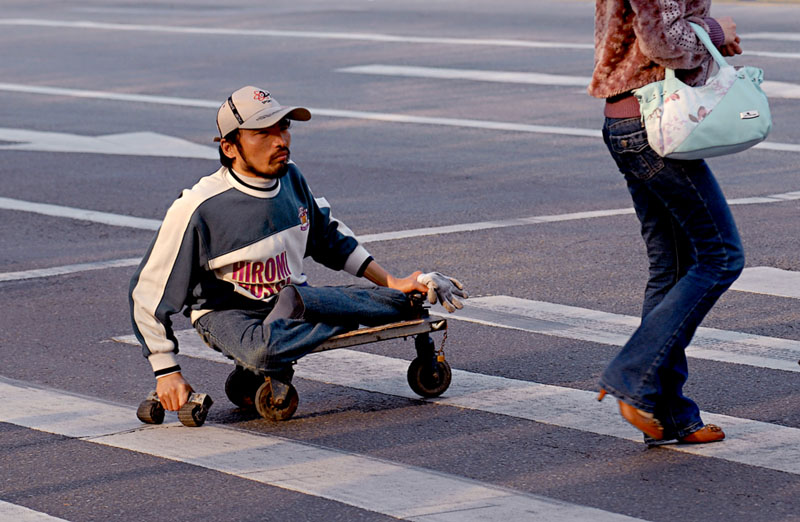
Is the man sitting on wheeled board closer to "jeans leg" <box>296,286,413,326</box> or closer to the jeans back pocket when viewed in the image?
"jeans leg" <box>296,286,413,326</box>

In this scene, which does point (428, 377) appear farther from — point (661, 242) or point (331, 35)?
A: point (331, 35)

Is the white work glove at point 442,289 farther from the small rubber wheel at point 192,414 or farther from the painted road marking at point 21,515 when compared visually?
the painted road marking at point 21,515

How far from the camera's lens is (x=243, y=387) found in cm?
586

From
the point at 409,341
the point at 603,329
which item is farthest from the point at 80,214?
the point at 603,329

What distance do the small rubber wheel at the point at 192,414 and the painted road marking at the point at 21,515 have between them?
0.93 meters

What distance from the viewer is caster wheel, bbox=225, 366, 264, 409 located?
5.86m

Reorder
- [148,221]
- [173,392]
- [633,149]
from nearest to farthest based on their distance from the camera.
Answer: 1. [633,149]
2. [173,392]
3. [148,221]

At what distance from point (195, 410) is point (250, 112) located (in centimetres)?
112

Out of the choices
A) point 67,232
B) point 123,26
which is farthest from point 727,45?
point 123,26

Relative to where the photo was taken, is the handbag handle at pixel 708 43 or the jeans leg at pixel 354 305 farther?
the jeans leg at pixel 354 305

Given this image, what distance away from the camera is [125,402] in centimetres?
606

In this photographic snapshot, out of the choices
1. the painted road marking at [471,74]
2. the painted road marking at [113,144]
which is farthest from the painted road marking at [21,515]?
the painted road marking at [471,74]

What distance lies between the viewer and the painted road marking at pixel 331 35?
20.9 meters

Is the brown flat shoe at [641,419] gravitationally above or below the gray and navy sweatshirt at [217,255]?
below
